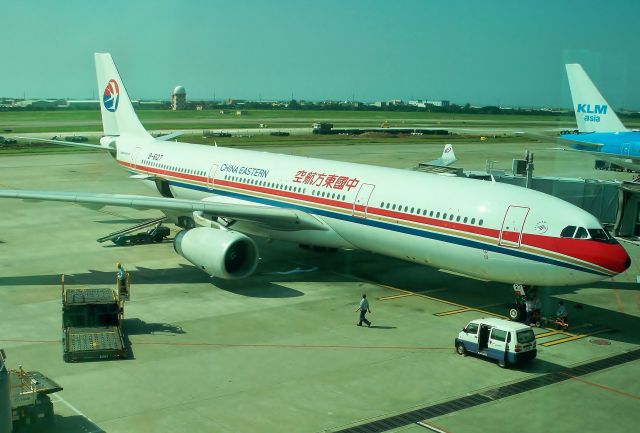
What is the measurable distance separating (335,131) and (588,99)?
72642 millimetres

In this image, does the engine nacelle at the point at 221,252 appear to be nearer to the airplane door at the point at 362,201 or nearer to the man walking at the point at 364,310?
the airplane door at the point at 362,201

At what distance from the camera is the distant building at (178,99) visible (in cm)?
4504

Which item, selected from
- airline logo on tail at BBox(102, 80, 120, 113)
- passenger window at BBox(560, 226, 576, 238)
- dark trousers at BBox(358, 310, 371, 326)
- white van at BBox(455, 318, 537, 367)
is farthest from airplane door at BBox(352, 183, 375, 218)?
airline logo on tail at BBox(102, 80, 120, 113)

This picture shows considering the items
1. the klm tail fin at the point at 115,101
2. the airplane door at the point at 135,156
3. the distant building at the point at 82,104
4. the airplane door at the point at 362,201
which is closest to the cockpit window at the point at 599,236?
the airplane door at the point at 362,201

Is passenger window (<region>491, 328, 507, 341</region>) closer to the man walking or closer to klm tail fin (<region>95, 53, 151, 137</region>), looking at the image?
the man walking

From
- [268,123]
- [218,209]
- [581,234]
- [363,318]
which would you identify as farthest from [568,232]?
[268,123]

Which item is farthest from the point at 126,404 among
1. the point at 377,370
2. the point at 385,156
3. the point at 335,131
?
the point at 335,131

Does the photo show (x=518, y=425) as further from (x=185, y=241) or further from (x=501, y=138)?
(x=501, y=138)

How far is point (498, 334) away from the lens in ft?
59.3

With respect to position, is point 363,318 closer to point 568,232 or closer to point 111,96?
point 568,232

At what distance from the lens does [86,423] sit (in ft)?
45.5

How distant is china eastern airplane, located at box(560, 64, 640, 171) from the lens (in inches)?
933

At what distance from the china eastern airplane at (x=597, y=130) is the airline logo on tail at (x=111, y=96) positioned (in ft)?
76.7

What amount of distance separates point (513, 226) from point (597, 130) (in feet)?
46.1
